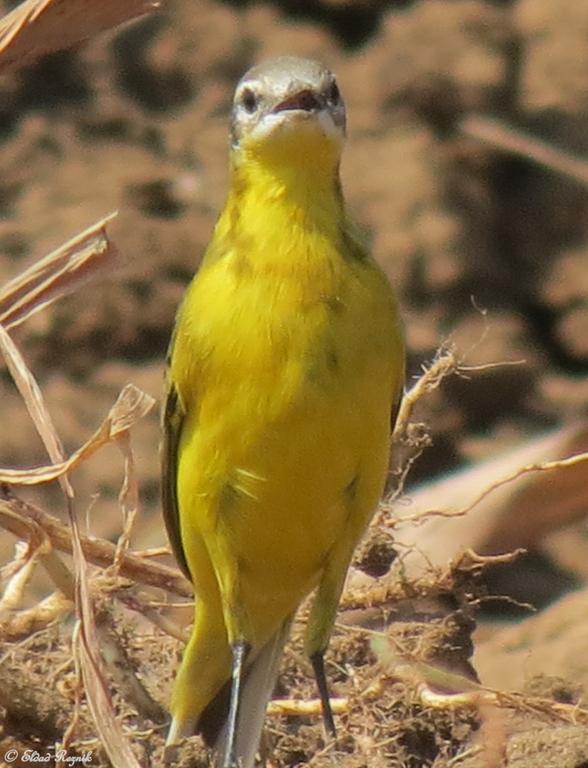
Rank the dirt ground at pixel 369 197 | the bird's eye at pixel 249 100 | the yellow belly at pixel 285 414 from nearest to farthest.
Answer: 1. the yellow belly at pixel 285 414
2. the bird's eye at pixel 249 100
3. the dirt ground at pixel 369 197

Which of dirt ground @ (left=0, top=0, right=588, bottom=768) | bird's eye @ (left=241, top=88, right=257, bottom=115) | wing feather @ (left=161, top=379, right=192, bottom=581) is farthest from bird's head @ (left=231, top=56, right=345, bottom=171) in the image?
dirt ground @ (left=0, top=0, right=588, bottom=768)

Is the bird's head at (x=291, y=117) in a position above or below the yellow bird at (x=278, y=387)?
above

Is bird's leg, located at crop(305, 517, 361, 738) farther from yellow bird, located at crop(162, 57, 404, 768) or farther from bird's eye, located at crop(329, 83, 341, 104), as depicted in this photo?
bird's eye, located at crop(329, 83, 341, 104)

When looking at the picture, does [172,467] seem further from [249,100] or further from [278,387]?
[249,100]

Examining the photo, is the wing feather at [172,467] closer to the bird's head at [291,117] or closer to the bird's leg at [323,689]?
the bird's leg at [323,689]

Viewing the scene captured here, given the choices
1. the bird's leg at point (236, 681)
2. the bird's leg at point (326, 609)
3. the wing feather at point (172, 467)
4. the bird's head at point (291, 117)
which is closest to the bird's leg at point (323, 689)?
the bird's leg at point (326, 609)

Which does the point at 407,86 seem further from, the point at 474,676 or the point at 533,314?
the point at 474,676

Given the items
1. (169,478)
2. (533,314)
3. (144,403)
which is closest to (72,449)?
(533,314)
